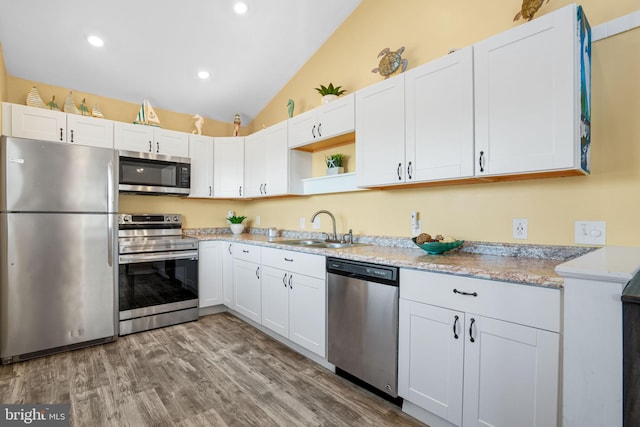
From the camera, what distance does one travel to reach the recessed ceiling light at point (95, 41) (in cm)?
280

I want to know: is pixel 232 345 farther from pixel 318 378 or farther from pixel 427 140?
pixel 427 140

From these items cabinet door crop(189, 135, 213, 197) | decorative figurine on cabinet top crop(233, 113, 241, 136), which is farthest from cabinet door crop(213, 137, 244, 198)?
decorative figurine on cabinet top crop(233, 113, 241, 136)

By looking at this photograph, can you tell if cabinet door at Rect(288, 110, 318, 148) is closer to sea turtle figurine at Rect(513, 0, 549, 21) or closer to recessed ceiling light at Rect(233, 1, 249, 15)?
recessed ceiling light at Rect(233, 1, 249, 15)

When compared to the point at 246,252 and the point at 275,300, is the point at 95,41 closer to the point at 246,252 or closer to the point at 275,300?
the point at 246,252

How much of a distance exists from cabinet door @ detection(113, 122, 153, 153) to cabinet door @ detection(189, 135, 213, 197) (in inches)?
18.0

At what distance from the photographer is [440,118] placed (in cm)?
196

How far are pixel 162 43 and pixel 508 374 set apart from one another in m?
3.72

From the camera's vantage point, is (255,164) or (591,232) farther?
(255,164)

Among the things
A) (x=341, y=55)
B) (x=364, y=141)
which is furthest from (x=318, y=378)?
(x=341, y=55)

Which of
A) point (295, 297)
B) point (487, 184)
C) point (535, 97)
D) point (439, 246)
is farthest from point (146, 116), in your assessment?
point (535, 97)

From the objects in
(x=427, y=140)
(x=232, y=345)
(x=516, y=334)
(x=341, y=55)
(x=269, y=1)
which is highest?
(x=269, y=1)

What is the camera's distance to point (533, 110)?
1.59m

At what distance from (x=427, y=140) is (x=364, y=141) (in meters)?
0.53

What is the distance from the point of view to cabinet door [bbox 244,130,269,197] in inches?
140
